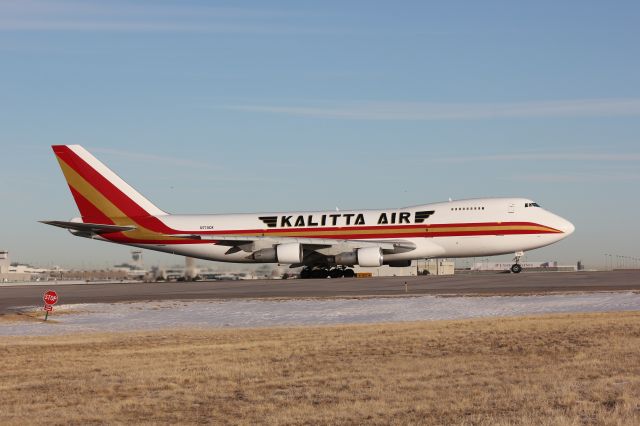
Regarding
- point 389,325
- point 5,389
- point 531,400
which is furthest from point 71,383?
point 389,325

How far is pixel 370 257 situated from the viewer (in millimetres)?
63062

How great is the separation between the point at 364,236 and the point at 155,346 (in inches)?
1764

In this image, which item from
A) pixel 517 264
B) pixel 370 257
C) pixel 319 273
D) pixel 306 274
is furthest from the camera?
pixel 306 274

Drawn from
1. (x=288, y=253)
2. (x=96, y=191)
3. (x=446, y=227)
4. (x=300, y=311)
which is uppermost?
(x=96, y=191)

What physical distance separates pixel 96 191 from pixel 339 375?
5951 cm

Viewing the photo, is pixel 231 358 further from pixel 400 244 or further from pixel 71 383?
pixel 400 244

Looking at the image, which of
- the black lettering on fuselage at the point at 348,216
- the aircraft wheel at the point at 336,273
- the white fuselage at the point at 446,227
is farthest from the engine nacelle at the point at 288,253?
the black lettering on fuselage at the point at 348,216

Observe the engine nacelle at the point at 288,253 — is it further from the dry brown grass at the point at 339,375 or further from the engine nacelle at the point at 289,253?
the dry brown grass at the point at 339,375

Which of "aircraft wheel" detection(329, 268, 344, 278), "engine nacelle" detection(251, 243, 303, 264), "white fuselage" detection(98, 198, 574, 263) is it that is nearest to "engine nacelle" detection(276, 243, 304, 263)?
"engine nacelle" detection(251, 243, 303, 264)

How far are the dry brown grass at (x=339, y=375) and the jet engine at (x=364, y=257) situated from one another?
123ft

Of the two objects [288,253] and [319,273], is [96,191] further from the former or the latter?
[319,273]

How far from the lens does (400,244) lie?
64938 millimetres

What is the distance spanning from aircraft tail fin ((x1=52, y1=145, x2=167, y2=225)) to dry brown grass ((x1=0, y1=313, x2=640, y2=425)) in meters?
48.5

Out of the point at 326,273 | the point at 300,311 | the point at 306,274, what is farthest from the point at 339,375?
the point at 306,274
